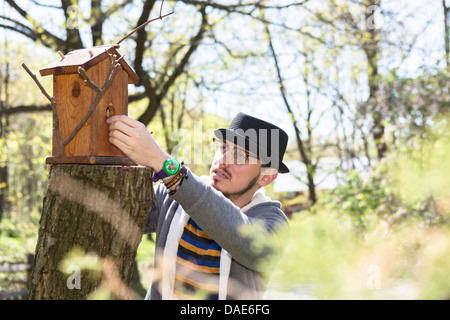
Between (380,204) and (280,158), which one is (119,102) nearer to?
(280,158)

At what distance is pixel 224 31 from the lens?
1040 centimetres

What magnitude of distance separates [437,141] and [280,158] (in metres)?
4.96

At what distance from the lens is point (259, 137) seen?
278cm

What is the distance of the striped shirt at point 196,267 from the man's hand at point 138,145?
95cm

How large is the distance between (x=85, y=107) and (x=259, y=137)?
3.82 feet

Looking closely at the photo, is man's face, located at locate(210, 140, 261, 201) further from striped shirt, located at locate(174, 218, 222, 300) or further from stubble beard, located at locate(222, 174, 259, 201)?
striped shirt, located at locate(174, 218, 222, 300)

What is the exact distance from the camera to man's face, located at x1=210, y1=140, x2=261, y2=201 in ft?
8.87

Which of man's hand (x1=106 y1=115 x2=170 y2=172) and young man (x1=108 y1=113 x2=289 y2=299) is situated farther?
young man (x1=108 y1=113 x2=289 y2=299)

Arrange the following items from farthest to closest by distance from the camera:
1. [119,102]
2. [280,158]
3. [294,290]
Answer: [294,290]
[280,158]
[119,102]

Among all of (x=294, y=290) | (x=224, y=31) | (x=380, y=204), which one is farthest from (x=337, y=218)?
(x=224, y=31)

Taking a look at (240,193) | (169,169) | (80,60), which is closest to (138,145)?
(169,169)

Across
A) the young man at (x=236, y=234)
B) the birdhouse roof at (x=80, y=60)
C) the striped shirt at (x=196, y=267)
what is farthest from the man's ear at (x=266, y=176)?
the birdhouse roof at (x=80, y=60)

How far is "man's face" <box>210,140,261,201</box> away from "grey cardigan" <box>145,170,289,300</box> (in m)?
0.16

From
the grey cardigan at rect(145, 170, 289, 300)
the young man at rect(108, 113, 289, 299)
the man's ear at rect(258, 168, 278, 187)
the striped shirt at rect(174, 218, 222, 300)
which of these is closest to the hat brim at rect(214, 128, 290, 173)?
the young man at rect(108, 113, 289, 299)
